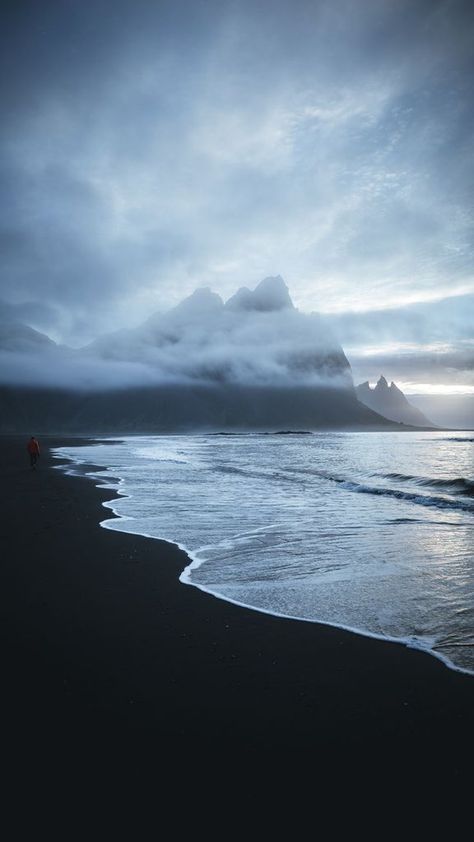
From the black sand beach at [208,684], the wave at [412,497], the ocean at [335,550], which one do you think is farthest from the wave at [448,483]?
the black sand beach at [208,684]

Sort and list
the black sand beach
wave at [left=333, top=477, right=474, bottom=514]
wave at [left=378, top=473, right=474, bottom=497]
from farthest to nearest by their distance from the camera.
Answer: wave at [left=378, top=473, right=474, bottom=497] → wave at [left=333, top=477, right=474, bottom=514] → the black sand beach

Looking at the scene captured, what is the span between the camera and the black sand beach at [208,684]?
335cm

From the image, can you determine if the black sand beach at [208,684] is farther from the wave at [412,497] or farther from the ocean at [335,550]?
the wave at [412,497]

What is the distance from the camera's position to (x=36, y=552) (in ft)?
30.0

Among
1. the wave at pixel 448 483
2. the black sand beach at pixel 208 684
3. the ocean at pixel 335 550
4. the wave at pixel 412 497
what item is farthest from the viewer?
the wave at pixel 448 483

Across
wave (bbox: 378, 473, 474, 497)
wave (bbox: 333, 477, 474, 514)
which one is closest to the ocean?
wave (bbox: 333, 477, 474, 514)

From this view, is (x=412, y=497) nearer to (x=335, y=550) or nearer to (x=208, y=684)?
(x=335, y=550)

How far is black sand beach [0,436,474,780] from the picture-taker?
132 inches

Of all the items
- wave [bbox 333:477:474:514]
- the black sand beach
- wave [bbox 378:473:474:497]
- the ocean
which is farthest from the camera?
wave [bbox 378:473:474:497]

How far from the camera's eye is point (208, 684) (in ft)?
13.6

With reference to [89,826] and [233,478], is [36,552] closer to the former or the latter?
[89,826]

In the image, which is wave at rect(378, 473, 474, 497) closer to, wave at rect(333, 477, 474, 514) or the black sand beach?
wave at rect(333, 477, 474, 514)

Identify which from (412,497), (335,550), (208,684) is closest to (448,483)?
(412,497)

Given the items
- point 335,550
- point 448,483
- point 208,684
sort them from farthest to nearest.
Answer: point 448,483 < point 335,550 < point 208,684
